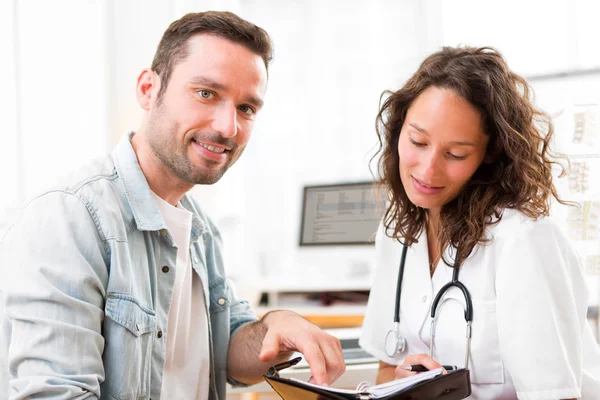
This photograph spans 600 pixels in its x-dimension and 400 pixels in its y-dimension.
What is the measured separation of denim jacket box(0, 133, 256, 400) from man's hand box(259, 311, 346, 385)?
23cm

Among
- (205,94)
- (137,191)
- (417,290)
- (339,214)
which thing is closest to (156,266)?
(137,191)

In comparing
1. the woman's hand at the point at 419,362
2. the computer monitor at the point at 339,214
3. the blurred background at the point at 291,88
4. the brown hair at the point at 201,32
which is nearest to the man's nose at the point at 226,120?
the brown hair at the point at 201,32

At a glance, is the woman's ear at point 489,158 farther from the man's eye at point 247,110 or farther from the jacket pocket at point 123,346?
the jacket pocket at point 123,346

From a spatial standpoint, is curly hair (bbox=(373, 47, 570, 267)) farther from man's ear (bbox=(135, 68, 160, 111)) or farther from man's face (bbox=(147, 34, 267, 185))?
man's ear (bbox=(135, 68, 160, 111))

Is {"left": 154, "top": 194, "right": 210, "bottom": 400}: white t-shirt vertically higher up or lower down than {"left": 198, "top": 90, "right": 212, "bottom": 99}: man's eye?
lower down

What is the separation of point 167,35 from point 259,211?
2.42 m

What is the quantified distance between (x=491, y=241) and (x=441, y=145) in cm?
24

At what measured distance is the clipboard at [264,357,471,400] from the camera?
915mm

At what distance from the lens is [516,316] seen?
1.19m

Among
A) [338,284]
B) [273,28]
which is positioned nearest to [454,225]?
[338,284]

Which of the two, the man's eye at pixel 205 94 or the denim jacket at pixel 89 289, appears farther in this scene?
the man's eye at pixel 205 94

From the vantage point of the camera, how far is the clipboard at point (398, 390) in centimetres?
92

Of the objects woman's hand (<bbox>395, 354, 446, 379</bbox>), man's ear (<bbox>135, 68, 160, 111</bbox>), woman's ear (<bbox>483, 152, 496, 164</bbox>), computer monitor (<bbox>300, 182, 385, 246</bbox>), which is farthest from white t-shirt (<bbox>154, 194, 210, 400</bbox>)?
computer monitor (<bbox>300, 182, 385, 246</bbox>)

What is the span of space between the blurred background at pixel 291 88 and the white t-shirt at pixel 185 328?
60cm
